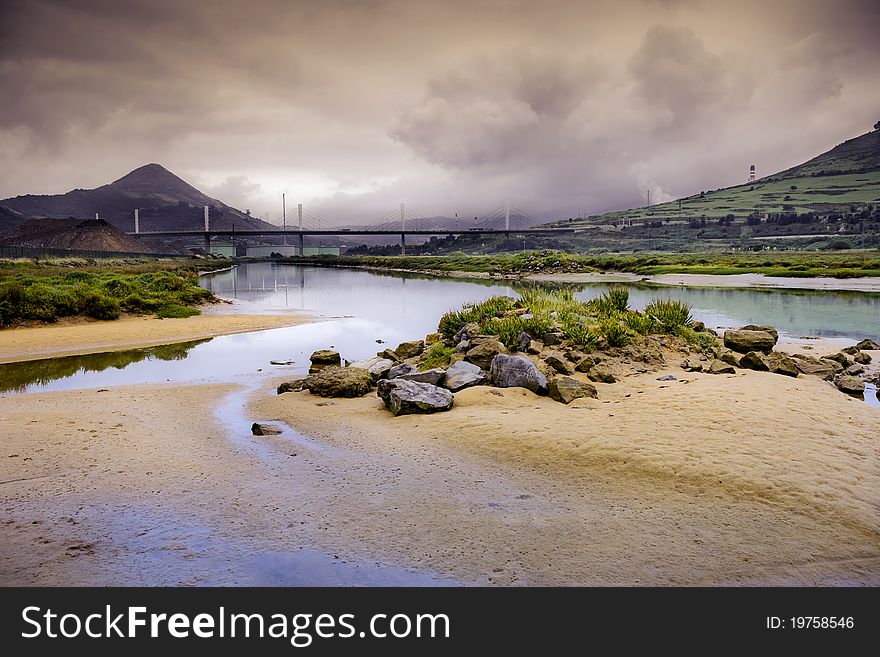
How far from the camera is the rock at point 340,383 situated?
1157 cm

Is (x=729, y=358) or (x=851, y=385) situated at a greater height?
(x=729, y=358)

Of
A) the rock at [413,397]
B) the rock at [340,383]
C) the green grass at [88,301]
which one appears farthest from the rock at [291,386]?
the green grass at [88,301]

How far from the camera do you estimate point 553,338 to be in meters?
13.8

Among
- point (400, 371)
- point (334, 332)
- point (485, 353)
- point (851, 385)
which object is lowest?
point (334, 332)

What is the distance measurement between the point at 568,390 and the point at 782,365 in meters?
5.54

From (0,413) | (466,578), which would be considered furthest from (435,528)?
(0,413)

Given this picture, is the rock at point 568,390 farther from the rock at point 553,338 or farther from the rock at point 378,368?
the rock at point 378,368

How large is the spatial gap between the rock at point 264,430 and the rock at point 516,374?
12.2 ft

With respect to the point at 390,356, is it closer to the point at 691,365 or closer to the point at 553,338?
the point at 553,338

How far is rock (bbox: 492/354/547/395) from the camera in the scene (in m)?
11.2

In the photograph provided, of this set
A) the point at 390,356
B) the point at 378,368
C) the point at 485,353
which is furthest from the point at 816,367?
the point at 390,356

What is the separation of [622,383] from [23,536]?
380 inches

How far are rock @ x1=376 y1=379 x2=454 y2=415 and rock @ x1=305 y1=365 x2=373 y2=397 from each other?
103cm

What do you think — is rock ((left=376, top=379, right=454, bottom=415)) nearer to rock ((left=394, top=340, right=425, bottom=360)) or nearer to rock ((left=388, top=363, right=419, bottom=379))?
rock ((left=388, top=363, right=419, bottom=379))
